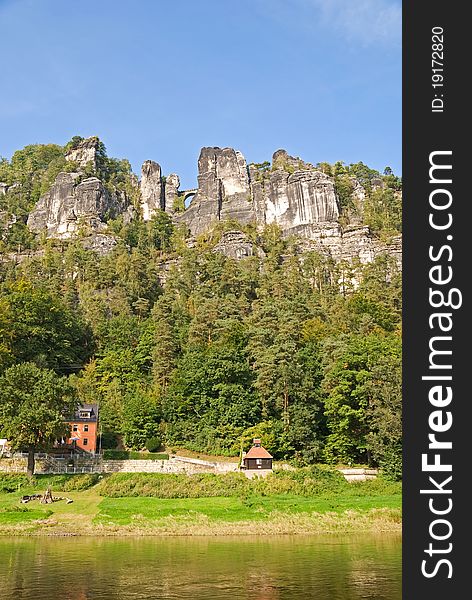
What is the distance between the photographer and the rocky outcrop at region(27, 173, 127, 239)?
12453 cm

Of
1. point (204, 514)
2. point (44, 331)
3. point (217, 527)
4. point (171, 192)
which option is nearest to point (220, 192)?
point (171, 192)

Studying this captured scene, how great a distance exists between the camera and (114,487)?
4631 cm

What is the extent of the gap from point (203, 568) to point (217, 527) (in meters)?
12.7

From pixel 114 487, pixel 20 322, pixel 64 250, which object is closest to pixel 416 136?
pixel 114 487

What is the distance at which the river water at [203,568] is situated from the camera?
22.2m

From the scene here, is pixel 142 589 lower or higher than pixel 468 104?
lower

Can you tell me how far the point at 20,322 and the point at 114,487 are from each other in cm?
3118

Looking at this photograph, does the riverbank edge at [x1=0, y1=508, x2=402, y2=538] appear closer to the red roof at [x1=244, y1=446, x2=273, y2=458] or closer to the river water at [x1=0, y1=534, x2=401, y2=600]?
the river water at [x1=0, y1=534, x2=401, y2=600]

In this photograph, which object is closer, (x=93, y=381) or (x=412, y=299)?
(x=412, y=299)

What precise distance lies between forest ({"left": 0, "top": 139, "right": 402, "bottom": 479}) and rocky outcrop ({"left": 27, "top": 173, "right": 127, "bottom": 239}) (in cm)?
1080

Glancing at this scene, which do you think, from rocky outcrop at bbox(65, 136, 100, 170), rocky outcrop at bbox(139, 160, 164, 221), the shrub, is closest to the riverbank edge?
the shrub

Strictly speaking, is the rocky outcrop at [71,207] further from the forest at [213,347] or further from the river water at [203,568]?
the river water at [203,568]

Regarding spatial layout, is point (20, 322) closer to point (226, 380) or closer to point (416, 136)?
point (226, 380)

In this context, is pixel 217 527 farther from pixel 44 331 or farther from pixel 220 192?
pixel 220 192
